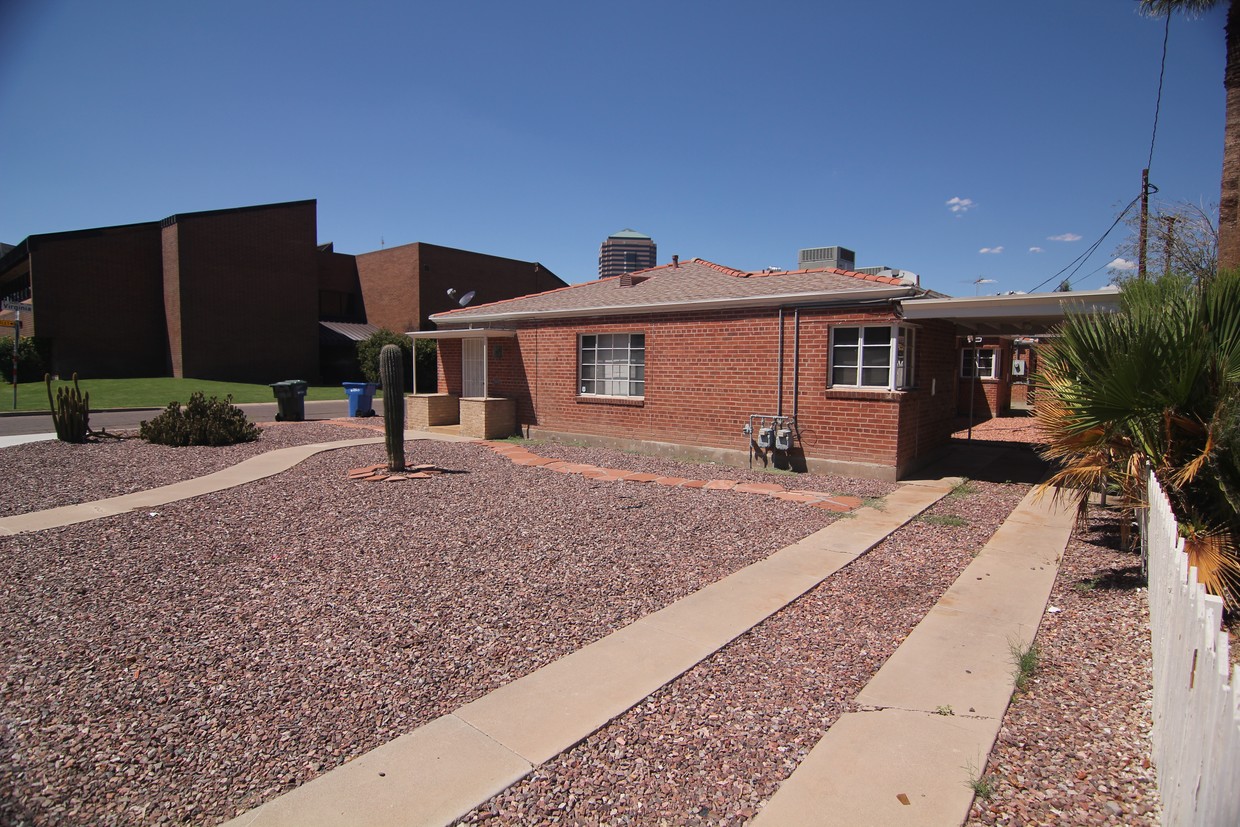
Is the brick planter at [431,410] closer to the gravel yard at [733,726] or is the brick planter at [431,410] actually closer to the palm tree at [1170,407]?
the gravel yard at [733,726]

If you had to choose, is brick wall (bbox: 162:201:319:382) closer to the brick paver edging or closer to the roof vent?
the brick paver edging

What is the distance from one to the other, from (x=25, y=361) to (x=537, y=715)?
119 ft

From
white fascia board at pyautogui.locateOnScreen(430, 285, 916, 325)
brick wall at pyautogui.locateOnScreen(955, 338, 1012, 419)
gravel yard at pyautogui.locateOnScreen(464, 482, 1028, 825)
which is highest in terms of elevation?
white fascia board at pyautogui.locateOnScreen(430, 285, 916, 325)

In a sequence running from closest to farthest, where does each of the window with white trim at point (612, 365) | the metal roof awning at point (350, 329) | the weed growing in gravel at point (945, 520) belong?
the weed growing in gravel at point (945, 520)
the window with white trim at point (612, 365)
the metal roof awning at point (350, 329)

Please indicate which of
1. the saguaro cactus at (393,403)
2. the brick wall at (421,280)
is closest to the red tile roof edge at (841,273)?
the saguaro cactus at (393,403)

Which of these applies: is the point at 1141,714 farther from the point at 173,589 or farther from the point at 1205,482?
the point at 173,589

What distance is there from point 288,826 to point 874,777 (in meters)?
2.60

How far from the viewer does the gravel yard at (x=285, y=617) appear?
3191 mm

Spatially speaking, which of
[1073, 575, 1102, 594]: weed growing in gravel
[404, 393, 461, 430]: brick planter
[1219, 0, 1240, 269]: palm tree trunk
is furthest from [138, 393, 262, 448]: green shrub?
[1219, 0, 1240, 269]: palm tree trunk

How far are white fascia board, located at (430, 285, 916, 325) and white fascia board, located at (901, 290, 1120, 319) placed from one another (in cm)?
46

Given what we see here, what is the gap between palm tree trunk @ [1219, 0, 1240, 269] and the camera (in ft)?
28.6

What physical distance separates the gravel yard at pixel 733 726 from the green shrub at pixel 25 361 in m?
36.1

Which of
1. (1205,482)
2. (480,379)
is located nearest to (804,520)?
(1205,482)

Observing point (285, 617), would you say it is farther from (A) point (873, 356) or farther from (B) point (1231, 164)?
(B) point (1231, 164)
